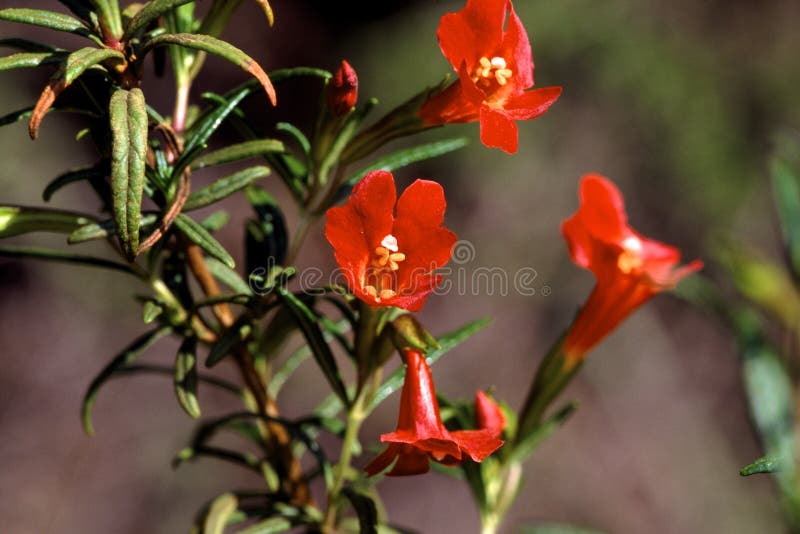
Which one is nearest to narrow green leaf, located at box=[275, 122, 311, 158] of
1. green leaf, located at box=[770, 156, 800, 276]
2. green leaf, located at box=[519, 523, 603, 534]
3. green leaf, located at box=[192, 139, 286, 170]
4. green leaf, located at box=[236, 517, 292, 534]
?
green leaf, located at box=[192, 139, 286, 170]

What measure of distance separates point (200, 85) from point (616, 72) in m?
3.51

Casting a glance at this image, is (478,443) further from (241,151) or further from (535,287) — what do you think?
(535,287)

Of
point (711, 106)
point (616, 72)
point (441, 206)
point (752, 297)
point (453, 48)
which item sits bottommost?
point (711, 106)

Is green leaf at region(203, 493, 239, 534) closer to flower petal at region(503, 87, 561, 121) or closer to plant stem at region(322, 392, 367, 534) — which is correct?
plant stem at region(322, 392, 367, 534)

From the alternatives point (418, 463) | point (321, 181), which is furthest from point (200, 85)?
point (418, 463)

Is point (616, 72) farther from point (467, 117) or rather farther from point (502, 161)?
point (467, 117)

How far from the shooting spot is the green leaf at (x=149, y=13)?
116 cm

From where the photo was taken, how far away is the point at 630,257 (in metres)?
1.80

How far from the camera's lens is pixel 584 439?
580 cm

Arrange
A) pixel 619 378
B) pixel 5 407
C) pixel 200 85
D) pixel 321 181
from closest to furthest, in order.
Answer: pixel 321 181 → pixel 5 407 → pixel 619 378 → pixel 200 85

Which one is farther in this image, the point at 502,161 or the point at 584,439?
the point at 502,161

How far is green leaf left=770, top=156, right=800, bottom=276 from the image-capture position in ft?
7.42

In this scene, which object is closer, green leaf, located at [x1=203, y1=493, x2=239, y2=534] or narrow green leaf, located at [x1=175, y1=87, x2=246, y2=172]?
narrow green leaf, located at [x1=175, y1=87, x2=246, y2=172]

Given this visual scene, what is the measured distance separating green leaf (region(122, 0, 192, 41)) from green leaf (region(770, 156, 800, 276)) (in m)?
1.86
